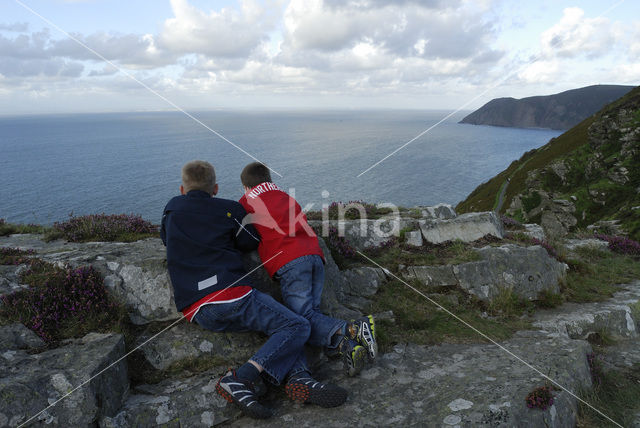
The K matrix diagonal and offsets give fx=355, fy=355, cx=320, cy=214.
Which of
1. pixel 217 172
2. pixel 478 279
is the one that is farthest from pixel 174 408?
pixel 217 172

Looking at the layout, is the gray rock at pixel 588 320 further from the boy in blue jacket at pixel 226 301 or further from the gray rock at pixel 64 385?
the gray rock at pixel 64 385

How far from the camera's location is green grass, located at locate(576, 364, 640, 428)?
213 inches

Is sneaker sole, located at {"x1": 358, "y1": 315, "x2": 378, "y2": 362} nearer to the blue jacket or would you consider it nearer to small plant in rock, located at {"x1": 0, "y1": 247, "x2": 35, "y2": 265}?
the blue jacket

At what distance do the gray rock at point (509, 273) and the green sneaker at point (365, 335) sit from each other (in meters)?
4.41

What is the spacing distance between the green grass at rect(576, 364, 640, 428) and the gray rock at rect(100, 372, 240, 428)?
17.5ft

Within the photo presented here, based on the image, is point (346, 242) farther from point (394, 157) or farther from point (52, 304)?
point (394, 157)

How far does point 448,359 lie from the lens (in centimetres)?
656

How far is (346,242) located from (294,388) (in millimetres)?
5838

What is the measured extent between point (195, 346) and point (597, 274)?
13.8m

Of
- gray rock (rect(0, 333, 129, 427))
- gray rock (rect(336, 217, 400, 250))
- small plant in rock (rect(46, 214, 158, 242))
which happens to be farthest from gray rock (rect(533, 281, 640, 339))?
small plant in rock (rect(46, 214, 158, 242))

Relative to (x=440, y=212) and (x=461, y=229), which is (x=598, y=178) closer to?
(x=440, y=212)

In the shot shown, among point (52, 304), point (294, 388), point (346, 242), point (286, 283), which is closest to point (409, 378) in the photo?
point (294, 388)

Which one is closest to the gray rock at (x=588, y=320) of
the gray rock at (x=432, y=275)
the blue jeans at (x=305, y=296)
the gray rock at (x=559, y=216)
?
the gray rock at (x=432, y=275)

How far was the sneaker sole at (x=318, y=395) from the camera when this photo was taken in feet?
16.8
